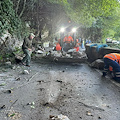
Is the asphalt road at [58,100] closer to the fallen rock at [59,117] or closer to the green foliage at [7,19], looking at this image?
the fallen rock at [59,117]

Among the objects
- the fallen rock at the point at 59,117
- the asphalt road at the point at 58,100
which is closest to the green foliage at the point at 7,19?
the asphalt road at the point at 58,100

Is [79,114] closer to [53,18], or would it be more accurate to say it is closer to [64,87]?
[64,87]

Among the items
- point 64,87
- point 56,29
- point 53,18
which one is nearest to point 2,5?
point 64,87

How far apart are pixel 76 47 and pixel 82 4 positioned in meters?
7.04

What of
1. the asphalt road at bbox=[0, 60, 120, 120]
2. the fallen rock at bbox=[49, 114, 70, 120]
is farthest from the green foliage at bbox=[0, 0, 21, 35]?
the fallen rock at bbox=[49, 114, 70, 120]

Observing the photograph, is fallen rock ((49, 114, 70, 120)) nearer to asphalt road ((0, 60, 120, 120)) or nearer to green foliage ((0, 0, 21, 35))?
asphalt road ((0, 60, 120, 120))

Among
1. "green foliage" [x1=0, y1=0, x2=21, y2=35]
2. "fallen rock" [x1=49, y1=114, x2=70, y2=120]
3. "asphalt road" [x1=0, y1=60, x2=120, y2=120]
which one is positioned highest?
"green foliage" [x1=0, y1=0, x2=21, y2=35]

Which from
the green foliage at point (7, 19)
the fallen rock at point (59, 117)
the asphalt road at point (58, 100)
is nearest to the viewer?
the fallen rock at point (59, 117)

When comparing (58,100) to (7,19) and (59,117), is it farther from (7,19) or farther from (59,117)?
(7,19)

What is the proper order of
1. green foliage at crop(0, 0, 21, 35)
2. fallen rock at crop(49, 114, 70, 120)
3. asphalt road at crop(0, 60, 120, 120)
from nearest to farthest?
fallen rock at crop(49, 114, 70, 120) < asphalt road at crop(0, 60, 120, 120) < green foliage at crop(0, 0, 21, 35)

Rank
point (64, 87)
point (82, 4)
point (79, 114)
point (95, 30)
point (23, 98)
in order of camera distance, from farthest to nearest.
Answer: point (95, 30)
point (82, 4)
point (64, 87)
point (23, 98)
point (79, 114)

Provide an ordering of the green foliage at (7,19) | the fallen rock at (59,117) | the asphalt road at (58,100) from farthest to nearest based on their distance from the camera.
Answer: the green foliage at (7,19) < the asphalt road at (58,100) < the fallen rock at (59,117)

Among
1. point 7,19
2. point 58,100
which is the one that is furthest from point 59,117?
point 7,19

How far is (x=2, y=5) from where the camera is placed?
8398 mm
